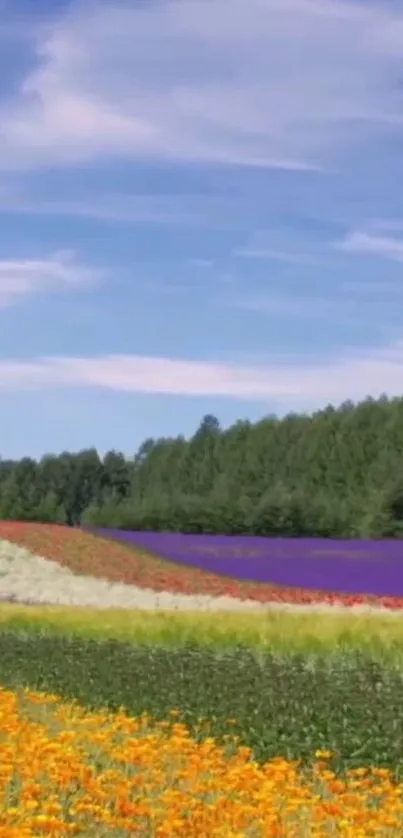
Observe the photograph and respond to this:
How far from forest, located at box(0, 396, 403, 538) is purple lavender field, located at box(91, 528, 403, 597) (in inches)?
124

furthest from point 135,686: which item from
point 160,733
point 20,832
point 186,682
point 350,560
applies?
point 350,560

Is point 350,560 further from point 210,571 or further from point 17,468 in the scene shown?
point 17,468

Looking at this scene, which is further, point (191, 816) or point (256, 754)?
point (256, 754)

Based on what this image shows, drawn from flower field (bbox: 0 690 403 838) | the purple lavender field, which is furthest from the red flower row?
flower field (bbox: 0 690 403 838)

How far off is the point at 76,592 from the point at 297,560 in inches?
166

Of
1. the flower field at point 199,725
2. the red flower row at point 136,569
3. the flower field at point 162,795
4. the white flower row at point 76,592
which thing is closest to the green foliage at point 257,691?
the flower field at point 199,725

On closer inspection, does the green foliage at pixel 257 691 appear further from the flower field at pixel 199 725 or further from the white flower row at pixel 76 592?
the white flower row at pixel 76 592

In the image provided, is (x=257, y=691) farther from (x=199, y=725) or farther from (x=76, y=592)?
(x=76, y=592)

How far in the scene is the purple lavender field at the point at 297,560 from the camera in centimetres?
2516

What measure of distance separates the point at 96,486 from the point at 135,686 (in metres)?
30.9

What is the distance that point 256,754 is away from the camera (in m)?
9.71

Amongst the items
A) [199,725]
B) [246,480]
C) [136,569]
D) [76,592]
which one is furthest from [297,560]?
[199,725]

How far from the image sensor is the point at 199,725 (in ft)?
33.6

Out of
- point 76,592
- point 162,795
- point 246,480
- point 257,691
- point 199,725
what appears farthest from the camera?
point 246,480
